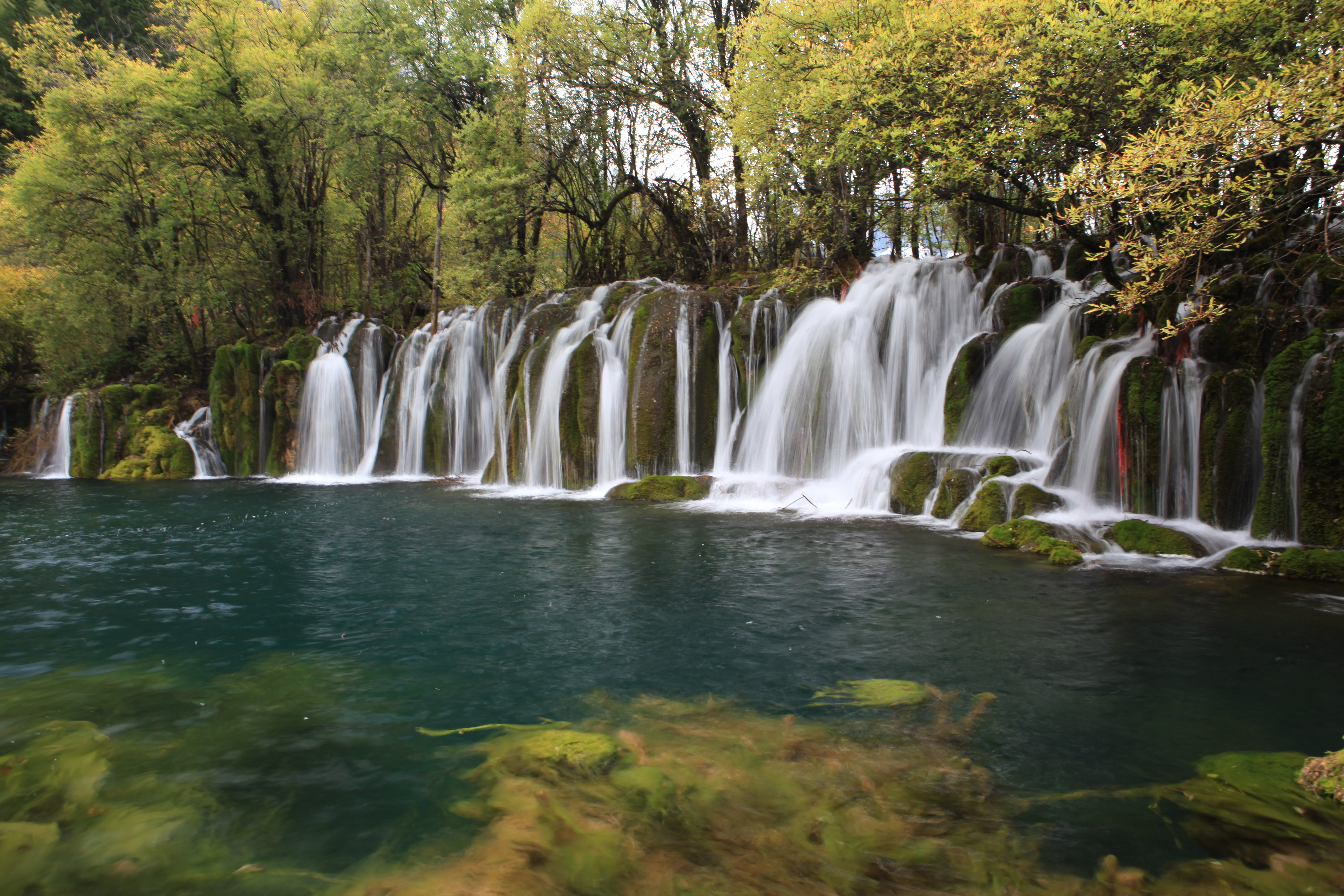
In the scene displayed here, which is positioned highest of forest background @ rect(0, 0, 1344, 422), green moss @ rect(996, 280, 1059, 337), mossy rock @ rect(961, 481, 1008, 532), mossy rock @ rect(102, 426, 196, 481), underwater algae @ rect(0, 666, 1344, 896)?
forest background @ rect(0, 0, 1344, 422)

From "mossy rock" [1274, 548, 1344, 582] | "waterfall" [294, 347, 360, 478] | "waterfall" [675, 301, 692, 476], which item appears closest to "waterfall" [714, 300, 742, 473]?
"waterfall" [675, 301, 692, 476]

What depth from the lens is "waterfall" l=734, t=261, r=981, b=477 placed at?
1530 cm

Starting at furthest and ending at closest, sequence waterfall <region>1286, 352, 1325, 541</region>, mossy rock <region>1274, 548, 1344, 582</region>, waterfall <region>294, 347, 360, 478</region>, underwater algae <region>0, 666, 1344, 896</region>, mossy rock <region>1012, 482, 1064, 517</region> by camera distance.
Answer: waterfall <region>294, 347, 360, 478</region> → mossy rock <region>1012, 482, 1064, 517</region> → waterfall <region>1286, 352, 1325, 541</region> → mossy rock <region>1274, 548, 1344, 582</region> → underwater algae <region>0, 666, 1344, 896</region>

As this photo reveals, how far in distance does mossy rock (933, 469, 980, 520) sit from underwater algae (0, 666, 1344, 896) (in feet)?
24.2

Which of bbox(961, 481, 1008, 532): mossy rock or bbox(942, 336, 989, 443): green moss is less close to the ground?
bbox(942, 336, 989, 443): green moss

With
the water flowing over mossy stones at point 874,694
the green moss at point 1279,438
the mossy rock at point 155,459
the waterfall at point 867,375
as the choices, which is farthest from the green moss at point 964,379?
the mossy rock at point 155,459

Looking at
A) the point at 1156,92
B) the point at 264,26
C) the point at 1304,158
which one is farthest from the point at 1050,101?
the point at 264,26

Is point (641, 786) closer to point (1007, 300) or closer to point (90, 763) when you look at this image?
point (90, 763)

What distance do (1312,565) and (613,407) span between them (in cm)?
1314

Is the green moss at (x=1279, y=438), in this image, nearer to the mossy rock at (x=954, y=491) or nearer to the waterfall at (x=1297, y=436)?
the waterfall at (x=1297, y=436)

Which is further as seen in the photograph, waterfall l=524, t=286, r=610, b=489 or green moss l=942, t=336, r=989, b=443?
waterfall l=524, t=286, r=610, b=489

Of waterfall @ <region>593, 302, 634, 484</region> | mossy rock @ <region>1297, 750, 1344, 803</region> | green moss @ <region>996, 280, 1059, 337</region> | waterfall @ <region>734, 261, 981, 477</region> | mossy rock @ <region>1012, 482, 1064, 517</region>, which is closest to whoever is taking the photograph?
mossy rock @ <region>1297, 750, 1344, 803</region>

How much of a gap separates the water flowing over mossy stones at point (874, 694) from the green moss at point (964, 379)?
9.19 m

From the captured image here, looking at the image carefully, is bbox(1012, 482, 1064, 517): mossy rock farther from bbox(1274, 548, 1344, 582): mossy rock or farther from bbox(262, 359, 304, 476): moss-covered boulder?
bbox(262, 359, 304, 476): moss-covered boulder
